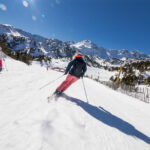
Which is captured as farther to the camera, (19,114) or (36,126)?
(19,114)

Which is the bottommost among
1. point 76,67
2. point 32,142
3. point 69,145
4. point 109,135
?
point 109,135

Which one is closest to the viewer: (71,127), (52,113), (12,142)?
(12,142)

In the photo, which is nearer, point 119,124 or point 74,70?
point 119,124

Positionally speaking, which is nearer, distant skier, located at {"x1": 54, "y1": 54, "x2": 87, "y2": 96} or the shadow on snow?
the shadow on snow

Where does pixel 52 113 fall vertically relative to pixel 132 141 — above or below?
above

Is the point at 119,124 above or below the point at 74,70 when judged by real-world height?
below

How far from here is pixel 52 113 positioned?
2.88m

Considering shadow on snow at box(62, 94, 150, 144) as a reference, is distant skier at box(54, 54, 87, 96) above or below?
above

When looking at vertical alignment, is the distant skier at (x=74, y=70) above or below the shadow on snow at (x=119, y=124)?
above

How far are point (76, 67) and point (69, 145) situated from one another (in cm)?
315

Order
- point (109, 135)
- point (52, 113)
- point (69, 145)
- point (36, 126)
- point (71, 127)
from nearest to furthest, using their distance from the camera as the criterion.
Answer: point (69, 145)
point (36, 126)
point (71, 127)
point (109, 135)
point (52, 113)

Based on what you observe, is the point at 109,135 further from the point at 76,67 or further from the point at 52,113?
the point at 76,67

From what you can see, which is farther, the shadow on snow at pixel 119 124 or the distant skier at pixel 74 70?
the distant skier at pixel 74 70

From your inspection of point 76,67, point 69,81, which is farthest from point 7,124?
point 76,67
